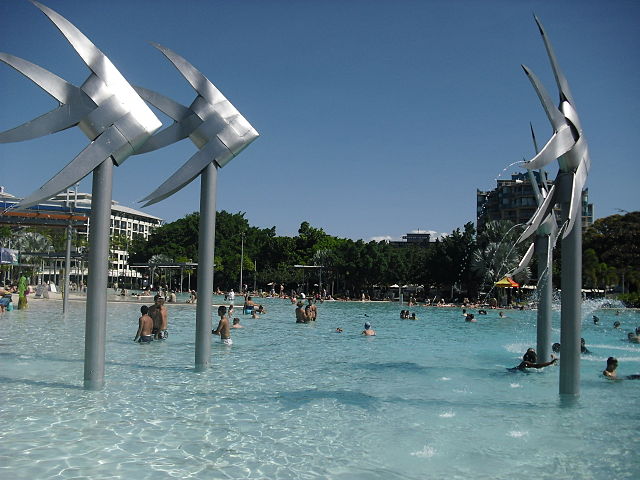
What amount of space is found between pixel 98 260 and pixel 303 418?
163 inches

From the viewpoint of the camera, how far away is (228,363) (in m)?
13.8

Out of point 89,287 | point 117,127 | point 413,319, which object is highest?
point 117,127

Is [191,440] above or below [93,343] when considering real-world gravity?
below

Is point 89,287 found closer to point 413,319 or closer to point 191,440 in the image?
point 191,440

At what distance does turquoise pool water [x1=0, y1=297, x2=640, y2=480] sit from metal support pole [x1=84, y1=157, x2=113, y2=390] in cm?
89

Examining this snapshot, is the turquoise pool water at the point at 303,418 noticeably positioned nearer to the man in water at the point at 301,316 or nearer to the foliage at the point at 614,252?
the man in water at the point at 301,316

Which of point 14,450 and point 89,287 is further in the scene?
point 89,287

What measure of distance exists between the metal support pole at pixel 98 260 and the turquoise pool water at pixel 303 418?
889 millimetres

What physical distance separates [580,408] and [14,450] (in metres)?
8.34

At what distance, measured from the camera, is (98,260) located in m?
9.65

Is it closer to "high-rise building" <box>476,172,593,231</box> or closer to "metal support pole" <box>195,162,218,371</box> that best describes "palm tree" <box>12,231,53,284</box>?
"high-rise building" <box>476,172,593,231</box>

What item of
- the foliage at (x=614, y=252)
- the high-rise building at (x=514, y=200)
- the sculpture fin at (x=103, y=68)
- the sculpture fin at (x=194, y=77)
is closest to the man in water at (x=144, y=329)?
the sculpture fin at (x=194, y=77)

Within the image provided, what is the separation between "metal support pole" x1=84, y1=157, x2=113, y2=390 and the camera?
9.63 m

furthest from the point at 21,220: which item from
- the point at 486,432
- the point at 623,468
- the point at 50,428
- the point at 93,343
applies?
the point at 623,468
